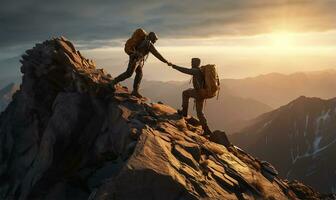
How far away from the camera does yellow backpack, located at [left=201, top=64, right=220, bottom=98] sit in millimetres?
30766

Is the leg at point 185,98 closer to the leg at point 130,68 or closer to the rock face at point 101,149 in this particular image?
the rock face at point 101,149

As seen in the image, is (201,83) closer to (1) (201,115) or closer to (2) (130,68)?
(1) (201,115)

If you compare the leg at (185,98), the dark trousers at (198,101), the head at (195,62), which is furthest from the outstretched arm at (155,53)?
the dark trousers at (198,101)

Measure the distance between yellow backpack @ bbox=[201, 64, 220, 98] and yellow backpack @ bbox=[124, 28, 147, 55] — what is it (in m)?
5.89

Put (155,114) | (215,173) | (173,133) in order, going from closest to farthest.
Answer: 1. (215,173)
2. (173,133)
3. (155,114)

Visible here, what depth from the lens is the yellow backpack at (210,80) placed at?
3077cm

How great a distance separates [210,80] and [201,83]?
2.70 feet

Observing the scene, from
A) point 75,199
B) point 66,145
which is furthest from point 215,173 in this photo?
point 66,145

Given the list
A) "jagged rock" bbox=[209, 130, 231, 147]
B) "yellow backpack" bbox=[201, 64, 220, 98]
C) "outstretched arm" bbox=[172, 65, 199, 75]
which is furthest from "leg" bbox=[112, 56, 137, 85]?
"jagged rock" bbox=[209, 130, 231, 147]

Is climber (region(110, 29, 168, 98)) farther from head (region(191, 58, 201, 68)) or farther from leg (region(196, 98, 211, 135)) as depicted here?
leg (region(196, 98, 211, 135))

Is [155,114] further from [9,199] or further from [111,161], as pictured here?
[9,199]

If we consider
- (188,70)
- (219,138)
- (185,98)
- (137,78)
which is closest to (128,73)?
(137,78)

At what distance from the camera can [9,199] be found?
33.6 meters

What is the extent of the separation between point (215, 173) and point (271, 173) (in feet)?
29.2
